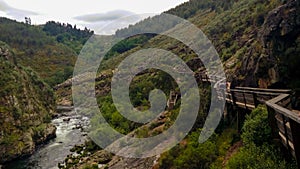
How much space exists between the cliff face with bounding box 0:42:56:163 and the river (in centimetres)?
179

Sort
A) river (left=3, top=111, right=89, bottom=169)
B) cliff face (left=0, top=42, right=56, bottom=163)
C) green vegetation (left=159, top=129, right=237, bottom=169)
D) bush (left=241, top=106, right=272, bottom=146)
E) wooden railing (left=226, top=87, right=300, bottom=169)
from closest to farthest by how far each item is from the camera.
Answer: wooden railing (left=226, top=87, right=300, bottom=169) → bush (left=241, top=106, right=272, bottom=146) → green vegetation (left=159, top=129, right=237, bottom=169) → river (left=3, top=111, right=89, bottom=169) → cliff face (left=0, top=42, right=56, bottom=163)

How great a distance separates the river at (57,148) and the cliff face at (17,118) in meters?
1.79

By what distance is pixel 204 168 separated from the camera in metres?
19.7

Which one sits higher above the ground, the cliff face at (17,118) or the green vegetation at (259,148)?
the green vegetation at (259,148)

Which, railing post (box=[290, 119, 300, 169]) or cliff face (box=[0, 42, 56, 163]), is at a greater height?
railing post (box=[290, 119, 300, 169])

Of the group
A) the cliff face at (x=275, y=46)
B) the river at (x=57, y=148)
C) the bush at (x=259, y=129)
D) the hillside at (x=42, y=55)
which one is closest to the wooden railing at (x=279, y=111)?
the bush at (x=259, y=129)

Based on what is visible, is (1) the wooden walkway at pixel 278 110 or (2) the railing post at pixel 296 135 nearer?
(2) the railing post at pixel 296 135

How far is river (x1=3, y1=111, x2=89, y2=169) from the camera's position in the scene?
39.7m

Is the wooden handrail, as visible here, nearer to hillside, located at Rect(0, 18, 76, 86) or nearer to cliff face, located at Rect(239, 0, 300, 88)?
cliff face, located at Rect(239, 0, 300, 88)

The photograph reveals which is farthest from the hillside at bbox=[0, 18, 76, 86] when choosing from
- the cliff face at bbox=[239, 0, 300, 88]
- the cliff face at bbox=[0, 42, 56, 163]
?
the cliff face at bbox=[239, 0, 300, 88]

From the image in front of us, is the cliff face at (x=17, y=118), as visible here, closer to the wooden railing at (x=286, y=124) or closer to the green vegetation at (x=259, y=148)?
the green vegetation at (x=259, y=148)

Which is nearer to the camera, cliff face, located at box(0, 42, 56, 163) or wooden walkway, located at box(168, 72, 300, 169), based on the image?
wooden walkway, located at box(168, 72, 300, 169)

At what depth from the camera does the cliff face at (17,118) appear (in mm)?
46844

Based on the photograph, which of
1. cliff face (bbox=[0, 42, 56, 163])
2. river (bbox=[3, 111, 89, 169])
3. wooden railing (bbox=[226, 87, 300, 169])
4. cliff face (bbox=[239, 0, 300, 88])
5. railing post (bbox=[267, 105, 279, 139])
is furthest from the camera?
cliff face (bbox=[0, 42, 56, 163])
